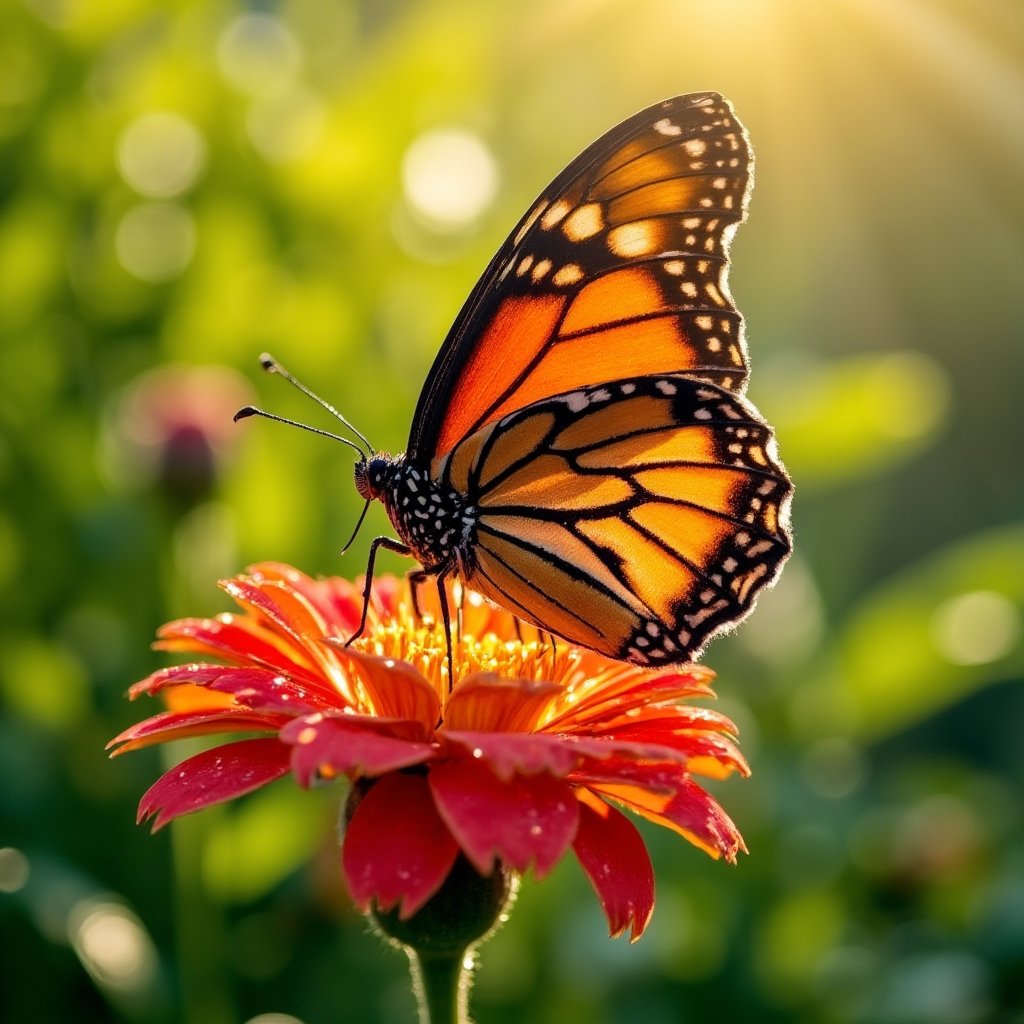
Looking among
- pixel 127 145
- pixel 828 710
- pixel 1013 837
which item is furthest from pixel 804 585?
pixel 127 145

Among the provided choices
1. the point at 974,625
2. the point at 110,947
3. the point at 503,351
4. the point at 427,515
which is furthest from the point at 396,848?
the point at 974,625

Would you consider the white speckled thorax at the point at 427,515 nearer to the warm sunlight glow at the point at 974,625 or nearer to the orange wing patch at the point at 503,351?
the orange wing patch at the point at 503,351

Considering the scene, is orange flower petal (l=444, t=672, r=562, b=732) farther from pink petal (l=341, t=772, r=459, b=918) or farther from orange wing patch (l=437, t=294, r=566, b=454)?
orange wing patch (l=437, t=294, r=566, b=454)

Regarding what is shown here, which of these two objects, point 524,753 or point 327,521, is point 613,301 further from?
point 327,521

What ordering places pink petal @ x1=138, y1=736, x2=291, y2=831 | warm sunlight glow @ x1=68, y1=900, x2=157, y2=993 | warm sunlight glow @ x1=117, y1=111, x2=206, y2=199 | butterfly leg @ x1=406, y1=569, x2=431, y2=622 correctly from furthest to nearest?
1. warm sunlight glow @ x1=117, y1=111, x2=206, y2=199
2. warm sunlight glow @ x1=68, y1=900, x2=157, y2=993
3. butterfly leg @ x1=406, y1=569, x2=431, y2=622
4. pink petal @ x1=138, y1=736, x2=291, y2=831

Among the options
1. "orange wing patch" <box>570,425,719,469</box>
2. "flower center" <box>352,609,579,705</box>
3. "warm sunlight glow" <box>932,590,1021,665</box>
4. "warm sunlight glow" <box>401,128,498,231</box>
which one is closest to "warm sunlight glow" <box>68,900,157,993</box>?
"flower center" <box>352,609,579,705</box>
